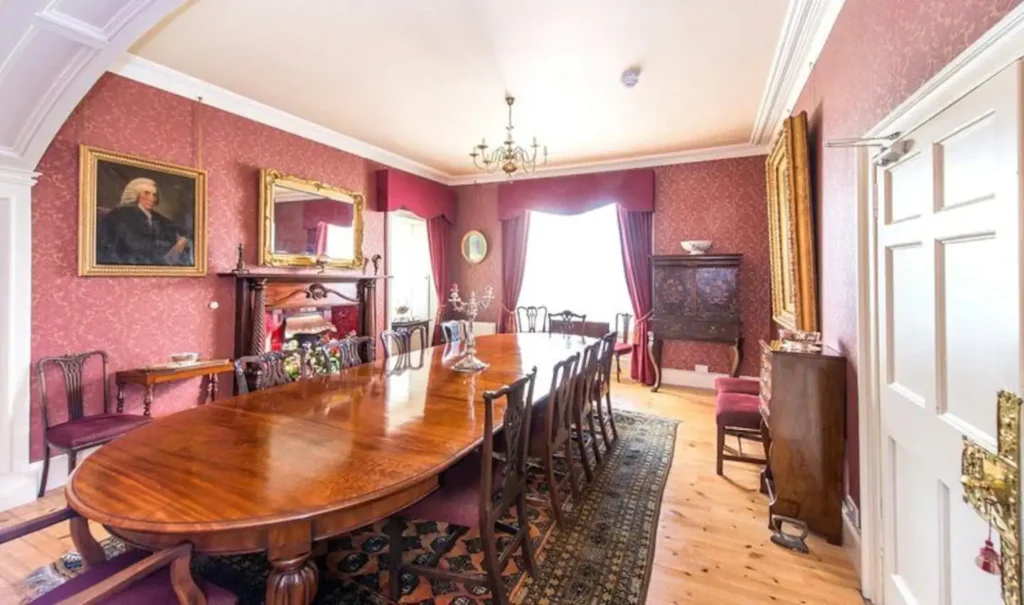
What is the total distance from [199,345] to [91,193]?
126 cm

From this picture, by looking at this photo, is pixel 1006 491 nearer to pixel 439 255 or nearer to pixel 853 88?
pixel 853 88

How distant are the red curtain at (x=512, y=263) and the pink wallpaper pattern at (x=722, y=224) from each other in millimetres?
1282

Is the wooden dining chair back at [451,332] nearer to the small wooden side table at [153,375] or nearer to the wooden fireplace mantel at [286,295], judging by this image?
the wooden fireplace mantel at [286,295]

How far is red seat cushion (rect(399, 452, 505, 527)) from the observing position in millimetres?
1622

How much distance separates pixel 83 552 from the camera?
48.4 inches

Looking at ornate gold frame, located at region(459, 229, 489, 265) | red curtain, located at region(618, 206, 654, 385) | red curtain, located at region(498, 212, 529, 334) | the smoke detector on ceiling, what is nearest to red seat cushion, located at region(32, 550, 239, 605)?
the smoke detector on ceiling

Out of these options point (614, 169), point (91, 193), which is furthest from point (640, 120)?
point (91, 193)

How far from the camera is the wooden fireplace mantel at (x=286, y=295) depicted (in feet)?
12.0

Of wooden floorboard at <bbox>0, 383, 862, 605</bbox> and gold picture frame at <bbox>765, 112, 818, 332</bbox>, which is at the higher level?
gold picture frame at <bbox>765, 112, 818, 332</bbox>

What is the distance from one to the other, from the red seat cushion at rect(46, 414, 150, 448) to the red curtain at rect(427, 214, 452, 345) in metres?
3.76

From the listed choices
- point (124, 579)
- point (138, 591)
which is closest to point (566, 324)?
point (138, 591)

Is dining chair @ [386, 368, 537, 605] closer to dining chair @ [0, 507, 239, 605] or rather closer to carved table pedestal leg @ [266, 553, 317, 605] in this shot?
carved table pedestal leg @ [266, 553, 317, 605]

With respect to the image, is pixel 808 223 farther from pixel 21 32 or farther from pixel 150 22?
pixel 21 32

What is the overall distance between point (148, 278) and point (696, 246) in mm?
4993
